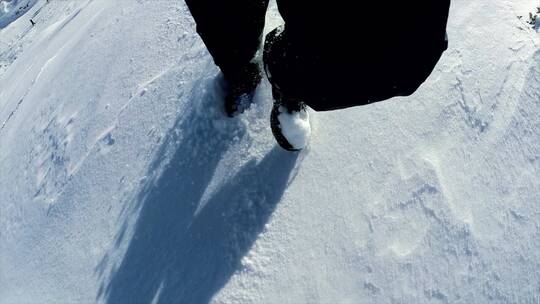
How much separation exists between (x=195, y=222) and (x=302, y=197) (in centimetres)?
43

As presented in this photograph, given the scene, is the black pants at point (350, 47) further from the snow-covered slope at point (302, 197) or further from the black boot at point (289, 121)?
the snow-covered slope at point (302, 197)

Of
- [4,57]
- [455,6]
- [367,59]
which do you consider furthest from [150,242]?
[4,57]

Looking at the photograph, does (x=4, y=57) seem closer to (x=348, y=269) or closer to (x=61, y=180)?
(x=61, y=180)

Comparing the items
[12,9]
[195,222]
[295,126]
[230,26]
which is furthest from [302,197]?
[12,9]

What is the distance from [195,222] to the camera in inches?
65.1

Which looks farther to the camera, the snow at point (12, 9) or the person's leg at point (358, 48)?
the snow at point (12, 9)

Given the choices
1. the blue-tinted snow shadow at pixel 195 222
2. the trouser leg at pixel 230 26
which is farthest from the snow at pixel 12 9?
the trouser leg at pixel 230 26

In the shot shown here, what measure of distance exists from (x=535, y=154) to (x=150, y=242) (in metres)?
1.50

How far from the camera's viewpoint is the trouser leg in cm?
141

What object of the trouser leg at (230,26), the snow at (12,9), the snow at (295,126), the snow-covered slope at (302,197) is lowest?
the snow at (12,9)

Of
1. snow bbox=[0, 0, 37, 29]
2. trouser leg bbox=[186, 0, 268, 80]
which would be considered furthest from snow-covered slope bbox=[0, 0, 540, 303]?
snow bbox=[0, 0, 37, 29]

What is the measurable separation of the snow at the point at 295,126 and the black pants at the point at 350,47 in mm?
186

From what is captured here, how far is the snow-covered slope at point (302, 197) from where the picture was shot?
1.44 metres

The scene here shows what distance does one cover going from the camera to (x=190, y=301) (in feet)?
4.93
